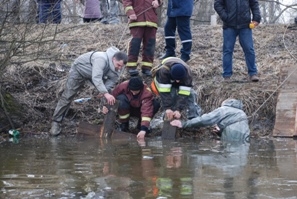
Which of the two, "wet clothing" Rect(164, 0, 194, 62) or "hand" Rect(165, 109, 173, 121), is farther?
"wet clothing" Rect(164, 0, 194, 62)

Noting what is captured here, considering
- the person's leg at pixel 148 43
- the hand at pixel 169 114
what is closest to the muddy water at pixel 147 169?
the hand at pixel 169 114

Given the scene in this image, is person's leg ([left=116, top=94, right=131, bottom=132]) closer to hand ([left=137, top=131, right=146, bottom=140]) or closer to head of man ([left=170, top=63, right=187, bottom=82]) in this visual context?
→ hand ([left=137, top=131, right=146, bottom=140])

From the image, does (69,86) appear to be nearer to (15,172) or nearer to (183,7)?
(183,7)

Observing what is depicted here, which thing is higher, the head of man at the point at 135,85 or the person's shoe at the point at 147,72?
the person's shoe at the point at 147,72

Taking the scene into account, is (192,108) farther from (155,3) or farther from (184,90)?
(155,3)

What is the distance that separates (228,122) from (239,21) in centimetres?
210

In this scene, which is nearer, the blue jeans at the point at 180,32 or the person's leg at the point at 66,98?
the person's leg at the point at 66,98

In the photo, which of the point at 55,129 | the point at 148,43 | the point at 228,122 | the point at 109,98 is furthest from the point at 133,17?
the point at 228,122

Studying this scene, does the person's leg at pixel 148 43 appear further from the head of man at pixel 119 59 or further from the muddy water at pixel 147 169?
the muddy water at pixel 147 169

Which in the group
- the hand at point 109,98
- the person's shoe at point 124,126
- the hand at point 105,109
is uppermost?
the hand at point 109,98

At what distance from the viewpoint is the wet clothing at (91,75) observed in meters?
10.7

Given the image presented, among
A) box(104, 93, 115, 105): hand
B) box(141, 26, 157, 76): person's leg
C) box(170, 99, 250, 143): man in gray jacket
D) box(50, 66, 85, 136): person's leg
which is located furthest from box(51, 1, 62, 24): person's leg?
box(170, 99, 250, 143): man in gray jacket

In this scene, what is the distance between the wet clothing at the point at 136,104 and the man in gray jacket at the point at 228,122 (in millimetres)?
482

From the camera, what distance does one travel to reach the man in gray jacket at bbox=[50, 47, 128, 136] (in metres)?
10.7
